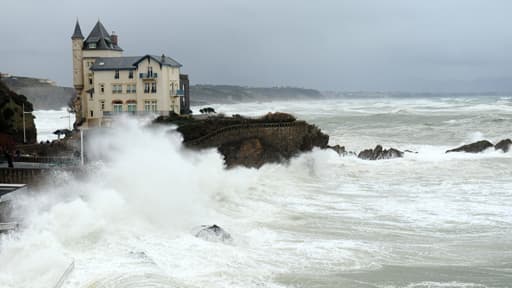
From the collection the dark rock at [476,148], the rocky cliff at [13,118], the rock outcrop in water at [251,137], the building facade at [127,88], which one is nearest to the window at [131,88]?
the building facade at [127,88]

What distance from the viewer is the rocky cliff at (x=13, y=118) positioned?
32750 millimetres

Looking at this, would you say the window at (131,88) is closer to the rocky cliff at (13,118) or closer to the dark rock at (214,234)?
the rocky cliff at (13,118)

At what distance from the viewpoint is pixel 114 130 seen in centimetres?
2767

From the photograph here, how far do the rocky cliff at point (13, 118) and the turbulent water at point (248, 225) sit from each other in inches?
307

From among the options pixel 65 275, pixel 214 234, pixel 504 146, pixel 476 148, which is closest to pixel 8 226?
pixel 65 275

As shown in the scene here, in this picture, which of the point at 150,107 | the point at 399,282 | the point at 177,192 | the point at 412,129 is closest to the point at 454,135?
the point at 412,129

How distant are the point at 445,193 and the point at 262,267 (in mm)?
12233

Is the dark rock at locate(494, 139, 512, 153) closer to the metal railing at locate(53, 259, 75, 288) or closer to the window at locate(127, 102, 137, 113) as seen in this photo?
the window at locate(127, 102, 137, 113)

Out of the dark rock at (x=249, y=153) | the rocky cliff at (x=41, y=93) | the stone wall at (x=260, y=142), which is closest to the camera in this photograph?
the dark rock at (x=249, y=153)

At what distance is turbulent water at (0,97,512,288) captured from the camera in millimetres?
12961

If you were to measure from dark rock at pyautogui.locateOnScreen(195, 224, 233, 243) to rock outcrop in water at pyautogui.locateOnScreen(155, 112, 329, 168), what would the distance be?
1159cm

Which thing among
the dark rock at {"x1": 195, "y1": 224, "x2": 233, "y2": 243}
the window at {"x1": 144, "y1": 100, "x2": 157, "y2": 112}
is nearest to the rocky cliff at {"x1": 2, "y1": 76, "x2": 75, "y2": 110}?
the window at {"x1": 144, "y1": 100, "x2": 157, "y2": 112}

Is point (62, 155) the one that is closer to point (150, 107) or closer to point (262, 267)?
point (150, 107)

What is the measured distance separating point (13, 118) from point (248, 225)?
20.6 m
